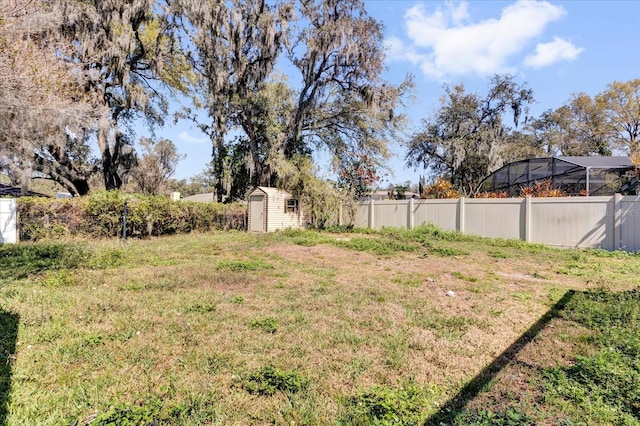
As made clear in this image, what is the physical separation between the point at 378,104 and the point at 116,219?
38.0 feet

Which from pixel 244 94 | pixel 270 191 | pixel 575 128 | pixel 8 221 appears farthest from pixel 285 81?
pixel 575 128

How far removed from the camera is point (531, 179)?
13000 mm

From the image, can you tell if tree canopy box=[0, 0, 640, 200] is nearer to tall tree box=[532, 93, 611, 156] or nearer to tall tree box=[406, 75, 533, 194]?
tall tree box=[406, 75, 533, 194]

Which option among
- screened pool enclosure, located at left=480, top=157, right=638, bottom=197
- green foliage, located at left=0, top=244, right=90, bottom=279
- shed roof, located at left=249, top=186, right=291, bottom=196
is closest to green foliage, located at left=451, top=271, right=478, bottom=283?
green foliage, located at left=0, top=244, right=90, bottom=279

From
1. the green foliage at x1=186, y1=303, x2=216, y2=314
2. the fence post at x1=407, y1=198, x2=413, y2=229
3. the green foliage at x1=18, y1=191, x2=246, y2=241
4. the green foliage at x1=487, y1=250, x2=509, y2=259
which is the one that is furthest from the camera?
the fence post at x1=407, y1=198, x2=413, y2=229

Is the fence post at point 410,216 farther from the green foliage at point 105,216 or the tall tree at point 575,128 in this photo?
the tall tree at point 575,128

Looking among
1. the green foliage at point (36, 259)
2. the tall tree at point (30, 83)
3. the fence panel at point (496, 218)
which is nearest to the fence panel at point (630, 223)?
the fence panel at point (496, 218)

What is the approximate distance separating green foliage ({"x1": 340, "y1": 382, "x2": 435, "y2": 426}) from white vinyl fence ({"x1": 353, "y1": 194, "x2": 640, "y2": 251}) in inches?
358

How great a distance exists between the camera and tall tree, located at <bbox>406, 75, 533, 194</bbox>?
19.0 metres

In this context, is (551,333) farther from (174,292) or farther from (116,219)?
(116,219)

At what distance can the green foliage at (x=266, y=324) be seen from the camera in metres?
3.10

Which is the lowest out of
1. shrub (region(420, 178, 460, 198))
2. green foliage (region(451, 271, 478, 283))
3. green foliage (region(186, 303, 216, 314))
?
green foliage (region(451, 271, 478, 283))

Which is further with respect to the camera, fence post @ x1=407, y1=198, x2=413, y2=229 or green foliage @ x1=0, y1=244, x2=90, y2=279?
fence post @ x1=407, y1=198, x2=413, y2=229

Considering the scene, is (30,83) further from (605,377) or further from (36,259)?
(605,377)
